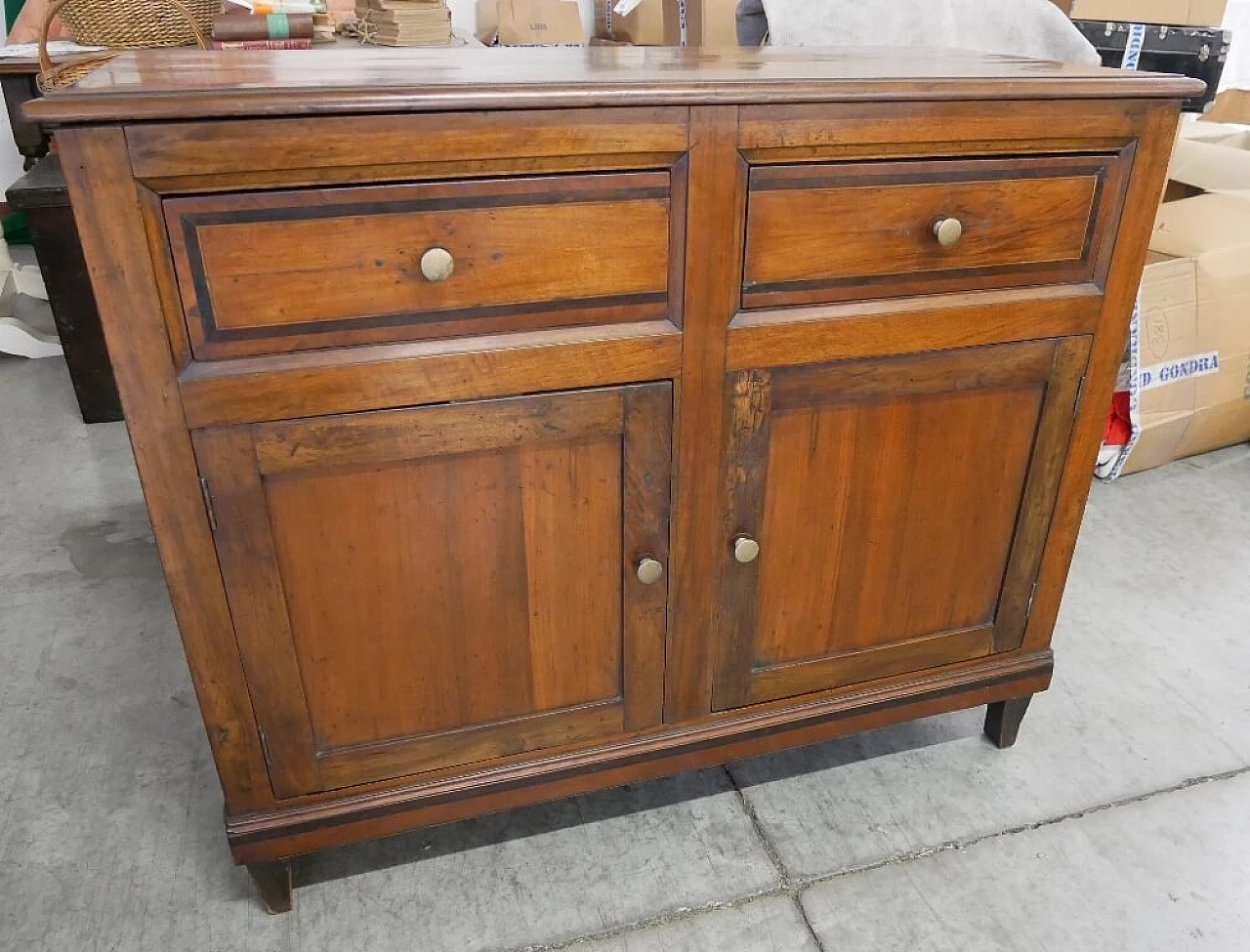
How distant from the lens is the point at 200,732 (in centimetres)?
150

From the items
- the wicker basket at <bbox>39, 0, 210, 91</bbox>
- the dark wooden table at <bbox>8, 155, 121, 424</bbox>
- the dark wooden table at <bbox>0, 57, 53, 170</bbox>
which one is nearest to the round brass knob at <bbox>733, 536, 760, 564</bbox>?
the dark wooden table at <bbox>8, 155, 121, 424</bbox>

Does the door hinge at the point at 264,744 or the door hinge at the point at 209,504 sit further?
the door hinge at the point at 264,744

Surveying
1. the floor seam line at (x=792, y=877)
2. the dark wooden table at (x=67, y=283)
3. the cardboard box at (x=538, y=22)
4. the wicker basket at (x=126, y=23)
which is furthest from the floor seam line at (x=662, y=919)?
the cardboard box at (x=538, y=22)

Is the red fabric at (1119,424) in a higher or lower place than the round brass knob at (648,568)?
lower

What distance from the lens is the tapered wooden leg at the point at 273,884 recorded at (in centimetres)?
118

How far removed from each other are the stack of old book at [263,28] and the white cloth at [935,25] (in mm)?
1337

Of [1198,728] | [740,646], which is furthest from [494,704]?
[1198,728]

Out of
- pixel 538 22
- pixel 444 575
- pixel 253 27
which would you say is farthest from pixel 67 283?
pixel 444 575

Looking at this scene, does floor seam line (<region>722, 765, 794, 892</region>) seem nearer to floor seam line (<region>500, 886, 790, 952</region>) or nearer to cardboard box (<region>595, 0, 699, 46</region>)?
A: floor seam line (<region>500, 886, 790, 952</region>)

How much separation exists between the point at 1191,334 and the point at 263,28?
224 cm

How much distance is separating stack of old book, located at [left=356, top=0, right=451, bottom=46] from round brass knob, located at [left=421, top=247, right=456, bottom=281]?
181 cm

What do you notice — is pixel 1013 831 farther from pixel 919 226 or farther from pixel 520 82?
pixel 520 82

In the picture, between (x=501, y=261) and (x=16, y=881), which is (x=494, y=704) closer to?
(x=501, y=261)

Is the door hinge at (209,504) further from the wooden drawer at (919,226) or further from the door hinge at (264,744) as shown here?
the wooden drawer at (919,226)
